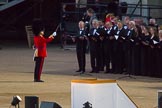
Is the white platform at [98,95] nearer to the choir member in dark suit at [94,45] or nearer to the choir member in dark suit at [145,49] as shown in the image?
the choir member in dark suit at [145,49]

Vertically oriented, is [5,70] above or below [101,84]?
below

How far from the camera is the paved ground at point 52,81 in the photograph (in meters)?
17.2

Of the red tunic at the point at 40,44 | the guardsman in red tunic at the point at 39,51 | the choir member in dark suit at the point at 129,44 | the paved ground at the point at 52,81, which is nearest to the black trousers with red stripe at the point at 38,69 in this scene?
the guardsman in red tunic at the point at 39,51

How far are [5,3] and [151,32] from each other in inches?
627

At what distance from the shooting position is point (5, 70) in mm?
24469

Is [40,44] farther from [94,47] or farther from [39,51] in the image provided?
[94,47]

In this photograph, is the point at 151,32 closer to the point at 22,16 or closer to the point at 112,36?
the point at 112,36

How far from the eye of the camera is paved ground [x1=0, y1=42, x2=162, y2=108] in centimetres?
1716

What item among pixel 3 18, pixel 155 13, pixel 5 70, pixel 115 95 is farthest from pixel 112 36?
pixel 3 18

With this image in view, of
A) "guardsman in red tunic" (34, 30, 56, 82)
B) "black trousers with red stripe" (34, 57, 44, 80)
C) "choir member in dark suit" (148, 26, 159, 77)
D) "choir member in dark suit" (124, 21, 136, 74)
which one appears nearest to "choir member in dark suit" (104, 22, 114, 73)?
"choir member in dark suit" (124, 21, 136, 74)

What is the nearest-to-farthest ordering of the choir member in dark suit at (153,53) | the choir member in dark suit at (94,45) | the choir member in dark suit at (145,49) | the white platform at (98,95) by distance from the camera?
1. the white platform at (98,95)
2. the choir member in dark suit at (153,53)
3. the choir member in dark suit at (145,49)
4. the choir member in dark suit at (94,45)

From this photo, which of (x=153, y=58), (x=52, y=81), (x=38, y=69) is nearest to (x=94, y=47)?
(x=153, y=58)

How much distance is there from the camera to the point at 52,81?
21.0 metres

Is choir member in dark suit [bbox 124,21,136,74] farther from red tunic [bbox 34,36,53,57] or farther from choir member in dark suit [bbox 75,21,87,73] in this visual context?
red tunic [bbox 34,36,53,57]
